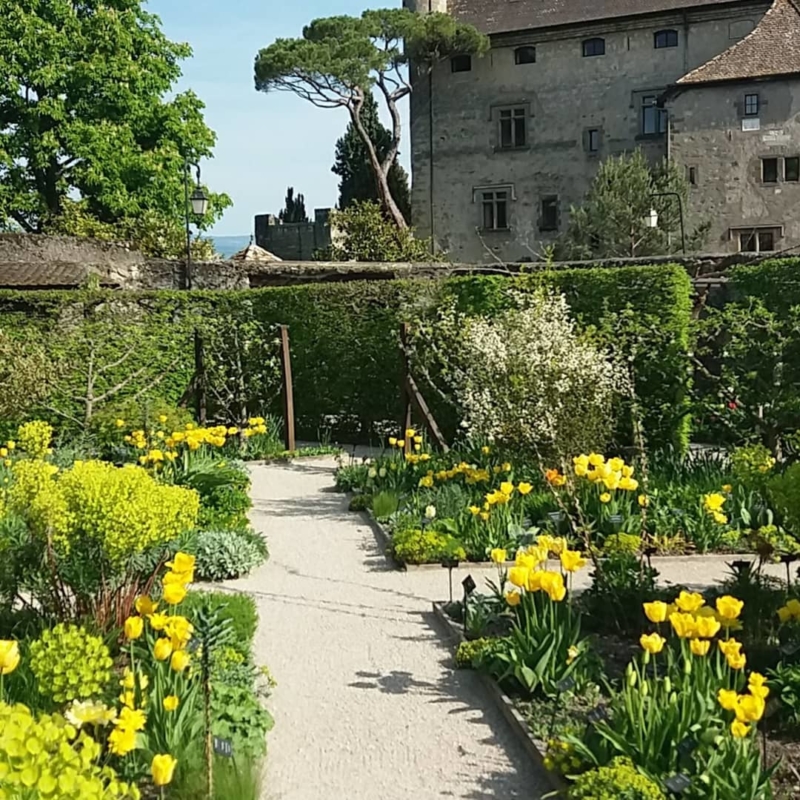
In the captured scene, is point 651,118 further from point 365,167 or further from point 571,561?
point 571,561

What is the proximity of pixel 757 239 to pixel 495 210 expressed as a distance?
869cm

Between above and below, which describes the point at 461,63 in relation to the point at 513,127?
above

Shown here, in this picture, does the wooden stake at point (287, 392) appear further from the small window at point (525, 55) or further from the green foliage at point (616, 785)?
the small window at point (525, 55)

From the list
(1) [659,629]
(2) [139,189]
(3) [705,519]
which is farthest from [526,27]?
(1) [659,629]

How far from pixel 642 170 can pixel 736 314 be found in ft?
61.1

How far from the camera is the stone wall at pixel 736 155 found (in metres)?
27.2

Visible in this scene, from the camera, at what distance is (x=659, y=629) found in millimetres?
4547

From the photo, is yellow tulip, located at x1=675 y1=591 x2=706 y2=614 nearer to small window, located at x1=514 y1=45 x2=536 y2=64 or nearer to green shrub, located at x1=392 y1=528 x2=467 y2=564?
green shrub, located at x1=392 y1=528 x2=467 y2=564

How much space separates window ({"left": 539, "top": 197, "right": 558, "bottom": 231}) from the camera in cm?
3161

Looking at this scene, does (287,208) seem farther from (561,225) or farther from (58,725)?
(58,725)

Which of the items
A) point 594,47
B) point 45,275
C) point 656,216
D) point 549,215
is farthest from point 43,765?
point 594,47

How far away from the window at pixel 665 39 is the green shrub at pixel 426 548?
27435 mm

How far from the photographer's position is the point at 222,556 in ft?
21.0

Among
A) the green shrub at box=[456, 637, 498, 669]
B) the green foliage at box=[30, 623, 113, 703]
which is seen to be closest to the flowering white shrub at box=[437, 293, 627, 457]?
the green shrub at box=[456, 637, 498, 669]
